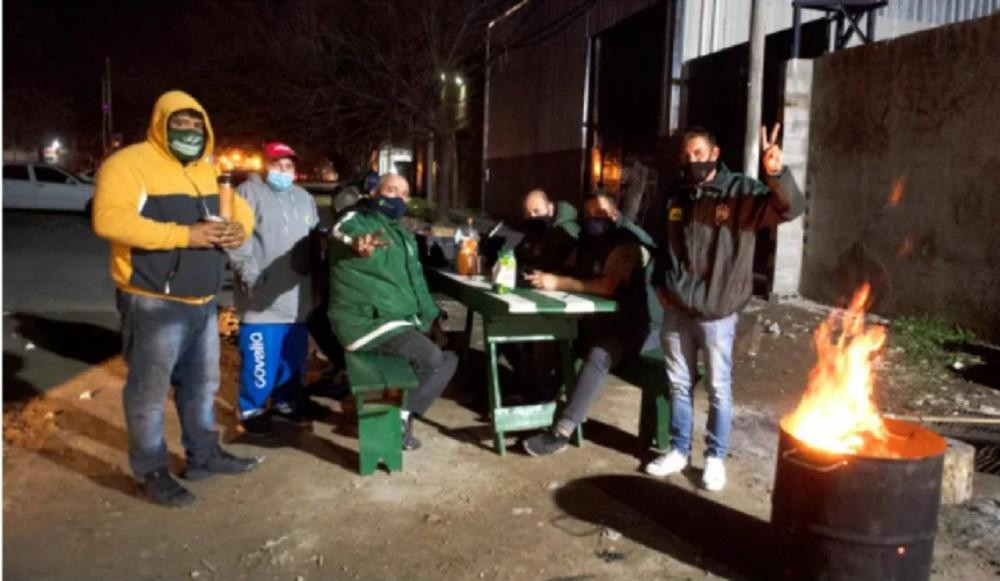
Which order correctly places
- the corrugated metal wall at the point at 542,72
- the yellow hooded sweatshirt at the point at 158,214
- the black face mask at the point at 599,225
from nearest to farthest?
the yellow hooded sweatshirt at the point at 158,214
the black face mask at the point at 599,225
the corrugated metal wall at the point at 542,72

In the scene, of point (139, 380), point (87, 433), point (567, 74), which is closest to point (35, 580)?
point (139, 380)

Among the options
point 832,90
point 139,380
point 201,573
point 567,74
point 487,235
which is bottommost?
point 201,573

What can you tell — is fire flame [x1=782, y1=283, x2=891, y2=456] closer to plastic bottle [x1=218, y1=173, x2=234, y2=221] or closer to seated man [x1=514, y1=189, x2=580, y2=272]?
seated man [x1=514, y1=189, x2=580, y2=272]

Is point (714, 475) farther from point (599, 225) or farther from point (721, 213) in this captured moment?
point (599, 225)

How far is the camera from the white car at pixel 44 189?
2491 cm

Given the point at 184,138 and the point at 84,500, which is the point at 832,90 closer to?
the point at 184,138

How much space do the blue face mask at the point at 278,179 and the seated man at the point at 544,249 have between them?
66.4 inches

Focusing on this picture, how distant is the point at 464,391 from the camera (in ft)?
22.5

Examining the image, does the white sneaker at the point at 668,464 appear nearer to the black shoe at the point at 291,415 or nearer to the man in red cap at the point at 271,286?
the black shoe at the point at 291,415

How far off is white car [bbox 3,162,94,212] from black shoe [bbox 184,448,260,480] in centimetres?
2293

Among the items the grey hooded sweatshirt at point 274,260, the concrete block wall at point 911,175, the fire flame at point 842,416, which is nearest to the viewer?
the fire flame at point 842,416

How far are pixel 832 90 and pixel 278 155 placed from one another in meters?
8.34

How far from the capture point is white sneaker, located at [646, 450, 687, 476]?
496 centimetres

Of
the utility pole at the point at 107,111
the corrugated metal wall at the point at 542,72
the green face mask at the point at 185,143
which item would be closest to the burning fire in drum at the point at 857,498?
the green face mask at the point at 185,143
